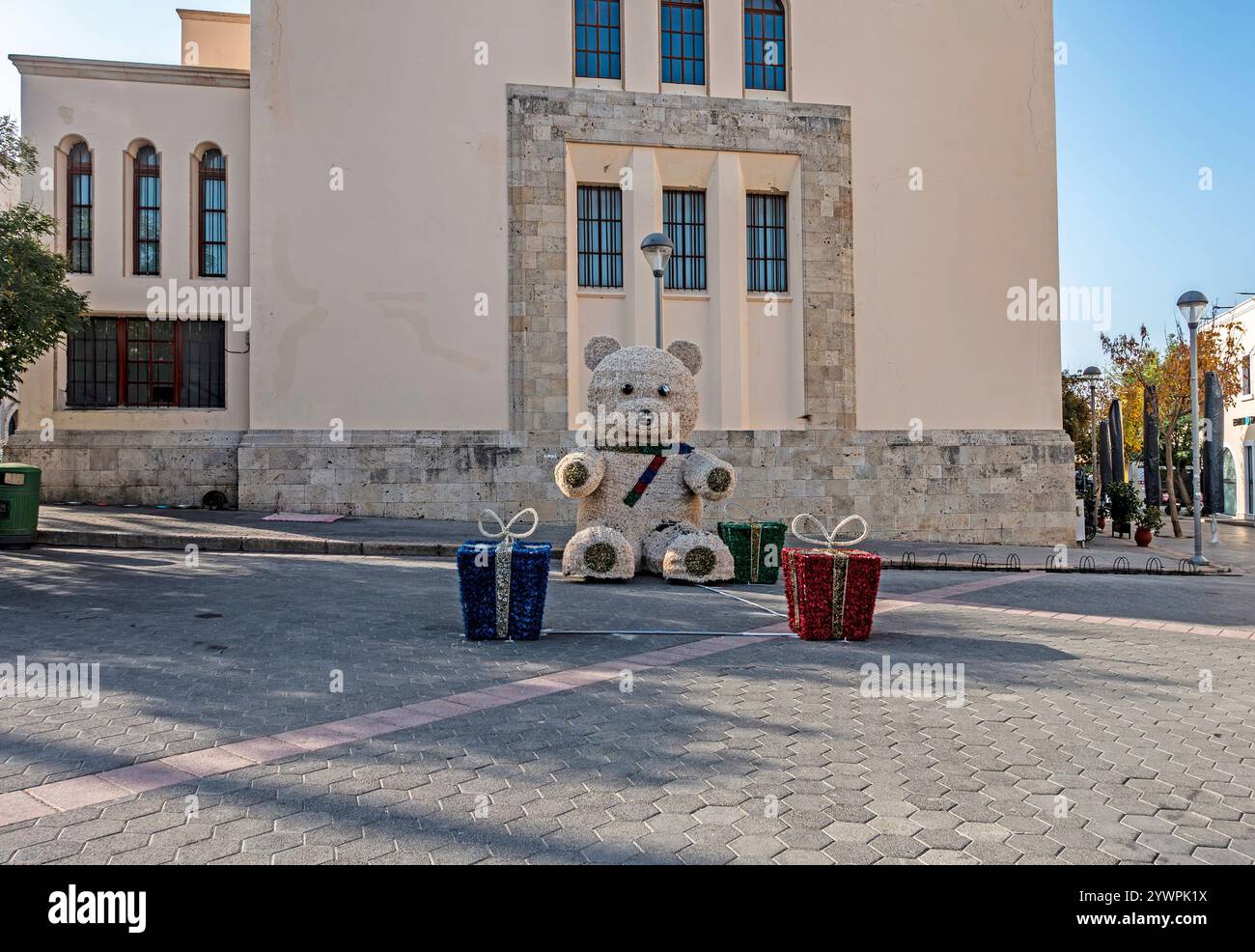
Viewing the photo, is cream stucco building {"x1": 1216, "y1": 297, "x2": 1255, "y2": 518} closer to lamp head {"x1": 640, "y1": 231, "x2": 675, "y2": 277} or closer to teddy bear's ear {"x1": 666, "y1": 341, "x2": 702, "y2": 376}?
lamp head {"x1": 640, "y1": 231, "x2": 675, "y2": 277}

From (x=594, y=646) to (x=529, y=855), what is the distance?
3608 millimetres

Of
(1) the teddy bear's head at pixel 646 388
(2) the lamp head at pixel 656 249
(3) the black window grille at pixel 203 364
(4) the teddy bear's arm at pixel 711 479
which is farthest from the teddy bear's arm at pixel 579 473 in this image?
(3) the black window grille at pixel 203 364

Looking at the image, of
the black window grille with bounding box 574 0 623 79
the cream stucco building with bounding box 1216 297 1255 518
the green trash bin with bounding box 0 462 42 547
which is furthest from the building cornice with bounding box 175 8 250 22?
the cream stucco building with bounding box 1216 297 1255 518

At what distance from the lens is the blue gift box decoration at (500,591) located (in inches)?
266

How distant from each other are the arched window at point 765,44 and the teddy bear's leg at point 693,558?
45.5 feet

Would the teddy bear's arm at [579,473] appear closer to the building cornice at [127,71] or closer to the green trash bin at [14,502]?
the green trash bin at [14,502]

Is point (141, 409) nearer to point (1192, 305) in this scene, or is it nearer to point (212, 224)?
point (212, 224)

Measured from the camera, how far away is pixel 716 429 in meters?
18.7

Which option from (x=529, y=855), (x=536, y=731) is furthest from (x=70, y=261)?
(x=529, y=855)

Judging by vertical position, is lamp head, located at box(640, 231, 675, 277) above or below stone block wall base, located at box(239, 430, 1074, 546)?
above

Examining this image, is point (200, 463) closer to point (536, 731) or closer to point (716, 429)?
point (716, 429)

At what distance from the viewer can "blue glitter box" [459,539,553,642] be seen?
6750mm

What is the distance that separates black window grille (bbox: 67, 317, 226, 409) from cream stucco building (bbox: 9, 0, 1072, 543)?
0.06 m

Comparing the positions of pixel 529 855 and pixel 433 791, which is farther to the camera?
pixel 433 791
